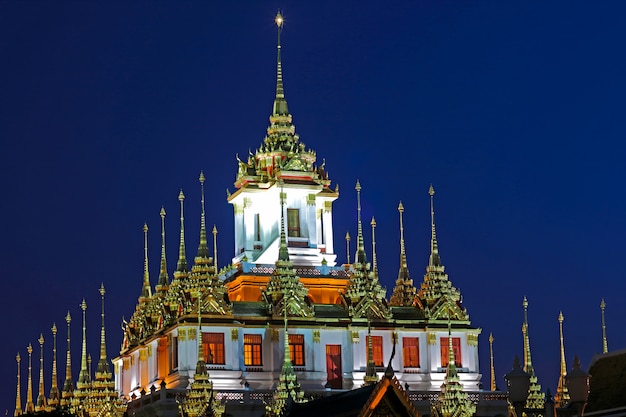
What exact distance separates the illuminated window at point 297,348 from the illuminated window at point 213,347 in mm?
3215

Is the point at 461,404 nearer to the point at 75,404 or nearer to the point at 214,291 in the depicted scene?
the point at 214,291

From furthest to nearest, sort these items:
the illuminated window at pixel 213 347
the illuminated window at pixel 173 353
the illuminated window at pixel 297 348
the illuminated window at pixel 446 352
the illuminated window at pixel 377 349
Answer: the illuminated window at pixel 446 352 → the illuminated window at pixel 377 349 → the illuminated window at pixel 297 348 → the illuminated window at pixel 173 353 → the illuminated window at pixel 213 347

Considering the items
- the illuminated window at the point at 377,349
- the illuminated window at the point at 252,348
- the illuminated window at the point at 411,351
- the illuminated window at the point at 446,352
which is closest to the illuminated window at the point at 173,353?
the illuminated window at the point at 252,348

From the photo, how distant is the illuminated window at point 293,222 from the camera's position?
82.2 metres

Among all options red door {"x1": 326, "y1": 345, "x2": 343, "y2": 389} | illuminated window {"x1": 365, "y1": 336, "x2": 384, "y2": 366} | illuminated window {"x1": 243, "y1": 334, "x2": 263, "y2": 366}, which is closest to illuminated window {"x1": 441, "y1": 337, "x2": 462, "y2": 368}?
illuminated window {"x1": 365, "y1": 336, "x2": 384, "y2": 366}

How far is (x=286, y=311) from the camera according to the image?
2982 inches

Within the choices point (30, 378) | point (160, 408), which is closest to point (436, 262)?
point (160, 408)

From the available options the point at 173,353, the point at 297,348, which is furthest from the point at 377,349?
the point at 173,353

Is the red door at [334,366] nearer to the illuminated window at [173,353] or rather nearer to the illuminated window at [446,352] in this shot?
the illuminated window at [446,352]

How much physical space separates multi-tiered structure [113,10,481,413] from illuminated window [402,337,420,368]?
5cm

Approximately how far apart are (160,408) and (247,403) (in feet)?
12.7

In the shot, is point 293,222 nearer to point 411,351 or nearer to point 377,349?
point 377,349

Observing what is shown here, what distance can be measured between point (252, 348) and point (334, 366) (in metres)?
3.86

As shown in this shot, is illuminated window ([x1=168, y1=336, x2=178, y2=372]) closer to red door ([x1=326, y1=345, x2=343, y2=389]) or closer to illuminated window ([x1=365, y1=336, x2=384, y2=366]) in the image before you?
red door ([x1=326, y1=345, x2=343, y2=389])
